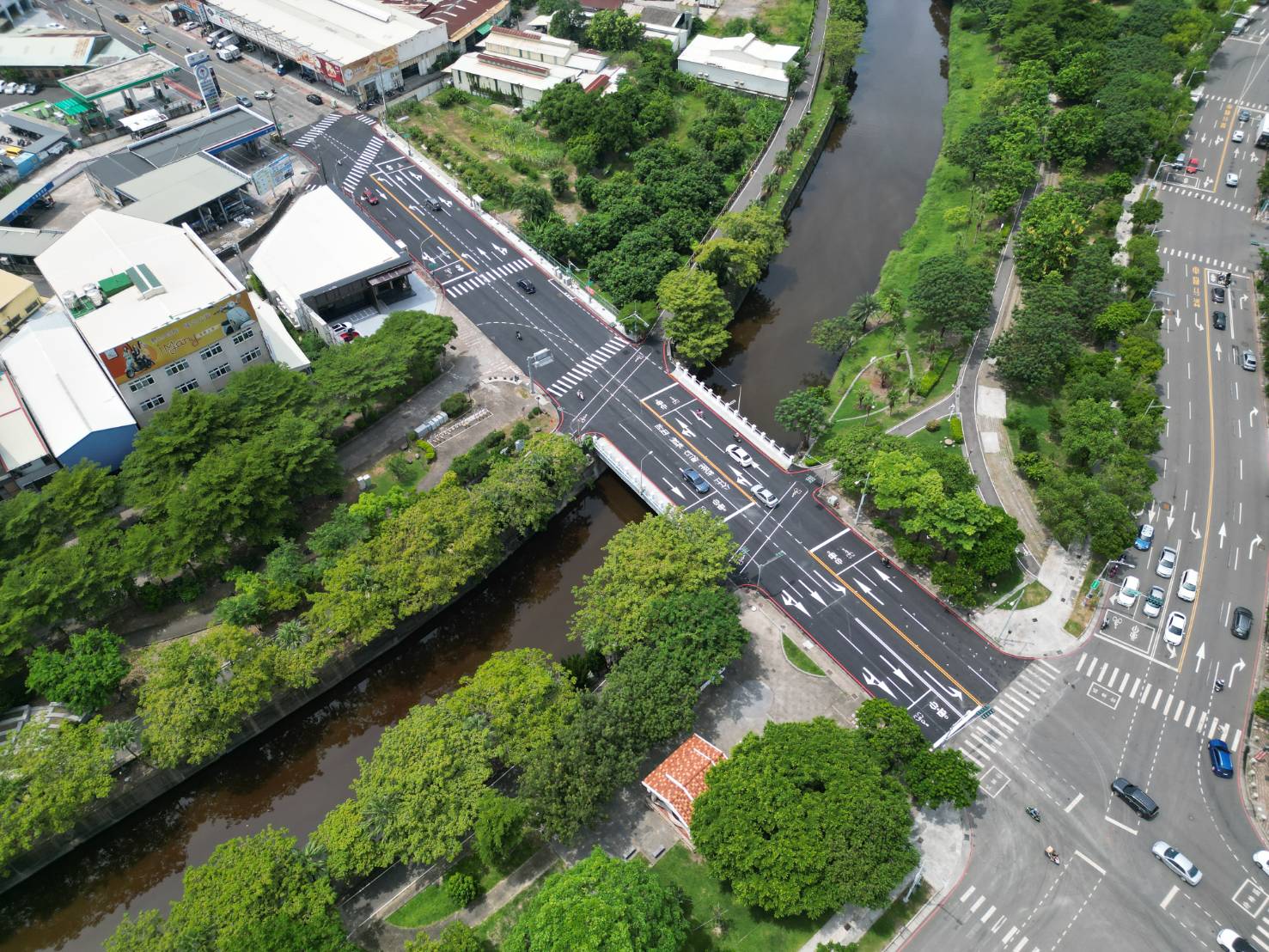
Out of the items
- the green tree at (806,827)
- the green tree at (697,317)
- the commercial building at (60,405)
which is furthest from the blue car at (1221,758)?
the commercial building at (60,405)

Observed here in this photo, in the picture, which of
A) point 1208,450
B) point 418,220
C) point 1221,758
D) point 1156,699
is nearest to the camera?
point 1221,758

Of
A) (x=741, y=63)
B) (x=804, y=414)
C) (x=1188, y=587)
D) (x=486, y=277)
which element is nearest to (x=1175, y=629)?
(x=1188, y=587)

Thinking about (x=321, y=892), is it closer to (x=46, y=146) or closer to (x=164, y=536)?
(x=164, y=536)

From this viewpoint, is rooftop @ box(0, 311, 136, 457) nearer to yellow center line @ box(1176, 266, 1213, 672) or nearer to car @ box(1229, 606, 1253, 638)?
yellow center line @ box(1176, 266, 1213, 672)

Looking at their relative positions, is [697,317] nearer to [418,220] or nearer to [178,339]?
[418,220]

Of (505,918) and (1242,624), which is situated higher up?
(1242,624)

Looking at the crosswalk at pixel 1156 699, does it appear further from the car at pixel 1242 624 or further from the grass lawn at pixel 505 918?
the grass lawn at pixel 505 918
